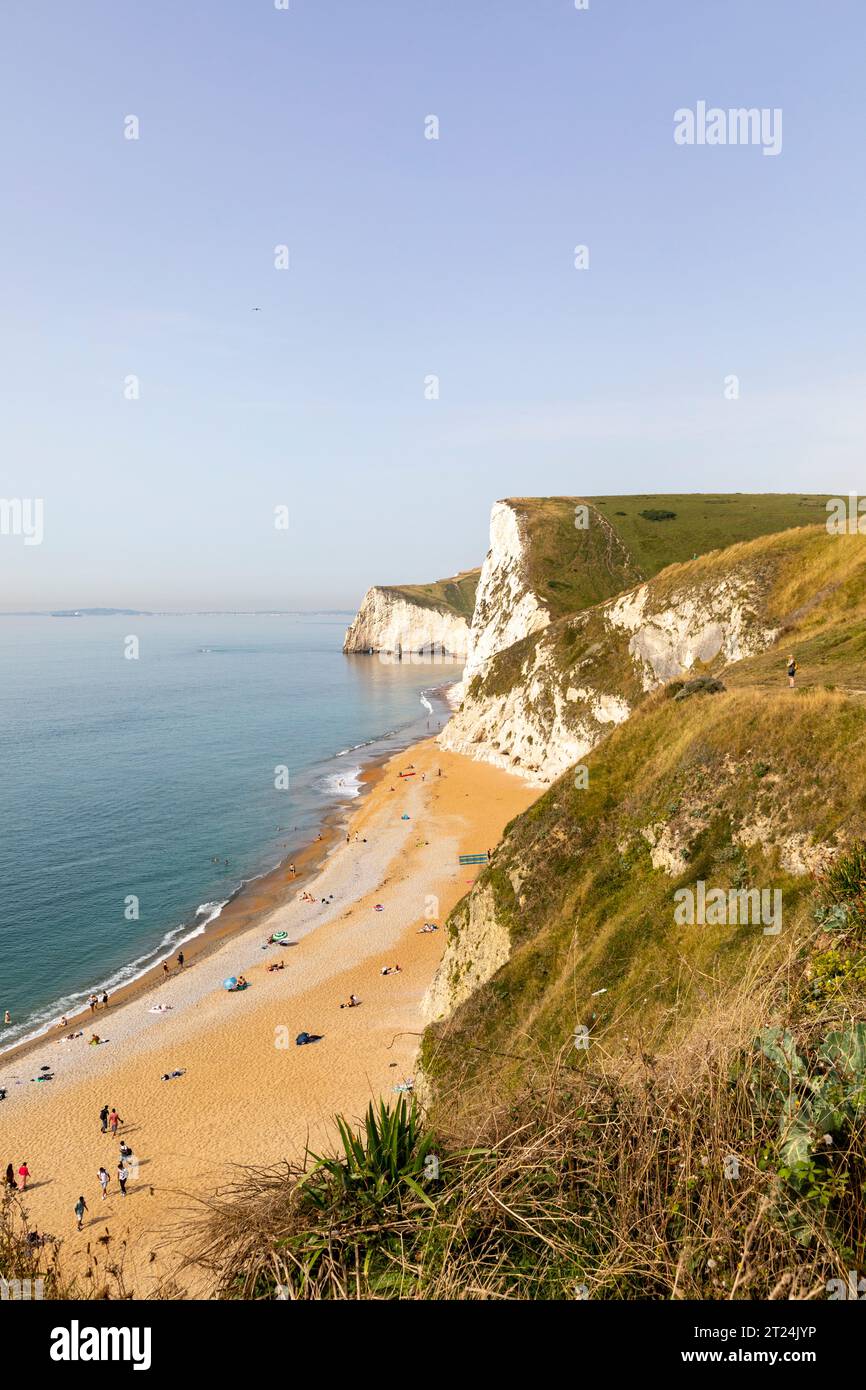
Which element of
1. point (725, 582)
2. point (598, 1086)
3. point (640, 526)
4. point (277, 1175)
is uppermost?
point (640, 526)

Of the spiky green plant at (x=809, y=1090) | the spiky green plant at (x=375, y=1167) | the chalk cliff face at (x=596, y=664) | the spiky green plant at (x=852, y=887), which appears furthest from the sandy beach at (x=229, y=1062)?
the chalk cliff face at (x=596, y=664)

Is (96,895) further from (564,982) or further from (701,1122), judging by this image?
(701,1122)

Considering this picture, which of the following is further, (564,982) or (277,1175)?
(564,982)

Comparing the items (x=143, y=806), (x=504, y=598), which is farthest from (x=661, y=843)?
(x=504, y=598)

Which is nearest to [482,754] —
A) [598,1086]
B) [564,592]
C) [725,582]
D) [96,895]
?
[564,592]

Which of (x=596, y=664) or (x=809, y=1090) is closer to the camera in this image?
(x=809, y=1090)

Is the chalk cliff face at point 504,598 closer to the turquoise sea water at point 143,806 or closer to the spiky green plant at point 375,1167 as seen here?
the turquoise sea water at point 143,806

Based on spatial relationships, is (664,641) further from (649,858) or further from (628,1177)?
(628,1177)
